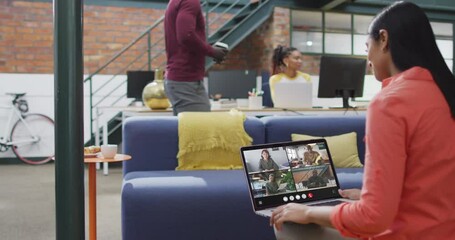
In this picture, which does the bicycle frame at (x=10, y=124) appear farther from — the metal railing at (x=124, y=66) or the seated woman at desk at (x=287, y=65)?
the seated woman at desk at (x=287, y=65)

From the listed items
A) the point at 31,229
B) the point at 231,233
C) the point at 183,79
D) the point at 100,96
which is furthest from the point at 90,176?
the point at 100,96

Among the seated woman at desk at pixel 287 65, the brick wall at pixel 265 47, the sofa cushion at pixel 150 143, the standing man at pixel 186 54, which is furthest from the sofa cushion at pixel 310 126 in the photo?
the brick wall at pixel 265 47

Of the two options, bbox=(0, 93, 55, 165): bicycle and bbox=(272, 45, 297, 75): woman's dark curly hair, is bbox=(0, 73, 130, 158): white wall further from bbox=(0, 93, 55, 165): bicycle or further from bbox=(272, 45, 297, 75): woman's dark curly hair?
bbox=(272, 45, 297, 75): woman's dark curly hair

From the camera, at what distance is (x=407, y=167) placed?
101 cm

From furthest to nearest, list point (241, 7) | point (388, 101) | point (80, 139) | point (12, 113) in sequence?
point (241, 7) < point (12, 113) < point (80, 139) < point (388, 101)

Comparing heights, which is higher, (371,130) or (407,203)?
(371,130)

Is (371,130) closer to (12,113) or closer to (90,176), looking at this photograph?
(90,176)

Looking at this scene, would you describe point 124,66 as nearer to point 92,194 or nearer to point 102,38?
point 102,38

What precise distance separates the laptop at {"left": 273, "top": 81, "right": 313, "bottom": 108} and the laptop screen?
2154mm

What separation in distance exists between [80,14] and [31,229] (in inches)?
88.8

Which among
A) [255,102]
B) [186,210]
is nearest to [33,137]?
[255,102]

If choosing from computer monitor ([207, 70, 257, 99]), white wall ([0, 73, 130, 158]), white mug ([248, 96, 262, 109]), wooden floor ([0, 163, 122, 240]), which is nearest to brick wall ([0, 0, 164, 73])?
white wall ([0, 73, 130, 158])

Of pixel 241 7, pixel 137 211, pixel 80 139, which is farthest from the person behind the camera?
pixel 241 7

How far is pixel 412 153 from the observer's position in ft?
3.24
